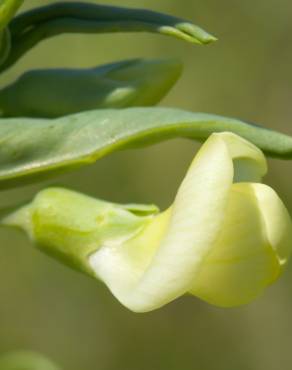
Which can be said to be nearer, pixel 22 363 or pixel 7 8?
pixel 7 8

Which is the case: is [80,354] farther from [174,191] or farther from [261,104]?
[261,104]

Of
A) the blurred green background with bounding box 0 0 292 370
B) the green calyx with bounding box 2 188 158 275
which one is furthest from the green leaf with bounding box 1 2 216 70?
the blurred green background with bounding box 0 0 292 370

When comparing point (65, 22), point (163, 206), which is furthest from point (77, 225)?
point (163, 206)

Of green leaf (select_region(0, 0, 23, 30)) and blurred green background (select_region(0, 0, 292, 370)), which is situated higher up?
green leaf (select_region(0, 0, 23, 30))

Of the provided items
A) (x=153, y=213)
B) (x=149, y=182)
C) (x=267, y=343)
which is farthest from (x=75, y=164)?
(x=267, y=343)

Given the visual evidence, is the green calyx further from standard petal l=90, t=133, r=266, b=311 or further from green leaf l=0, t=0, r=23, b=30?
green leaf l=0, t=0, r=23, b=30

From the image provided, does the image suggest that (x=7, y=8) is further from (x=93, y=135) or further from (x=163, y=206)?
(x=163, y=206)

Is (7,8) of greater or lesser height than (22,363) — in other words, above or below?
above
